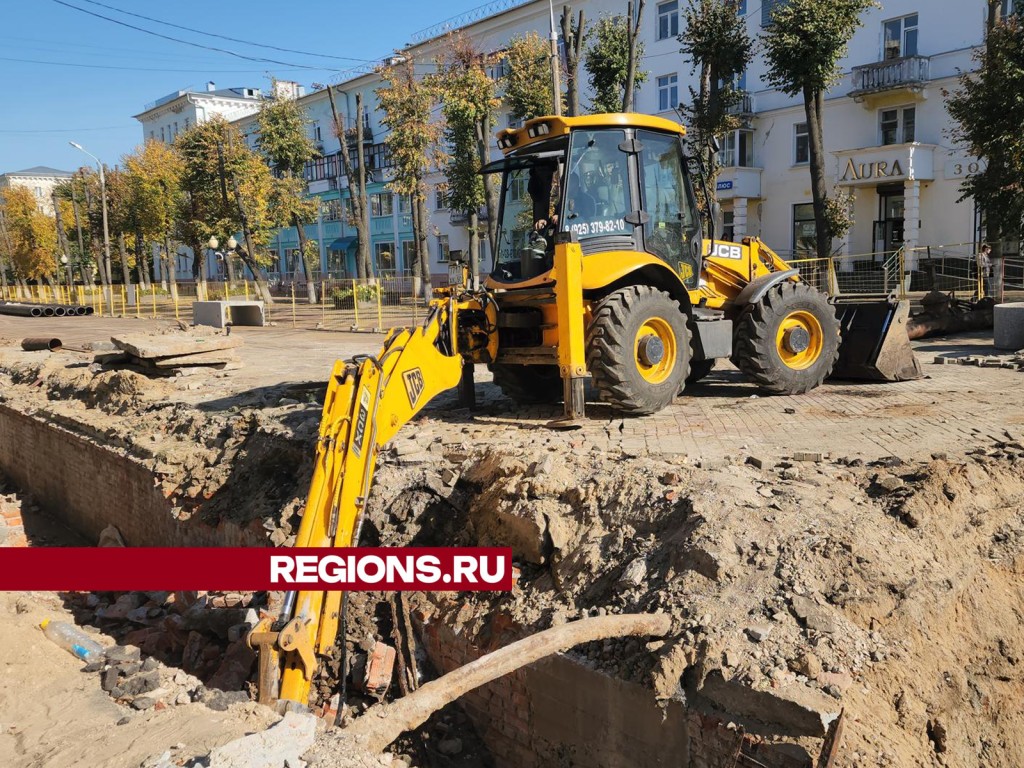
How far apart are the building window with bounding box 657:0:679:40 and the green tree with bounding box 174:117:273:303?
58.6ft

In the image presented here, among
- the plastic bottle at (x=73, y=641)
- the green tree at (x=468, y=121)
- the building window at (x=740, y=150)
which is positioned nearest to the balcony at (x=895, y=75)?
the building window at (x=740, y=150)

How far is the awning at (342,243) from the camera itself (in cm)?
4897

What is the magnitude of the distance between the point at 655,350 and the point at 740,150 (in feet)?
88.6

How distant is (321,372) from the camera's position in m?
13.3

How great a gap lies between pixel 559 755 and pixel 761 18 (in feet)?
102

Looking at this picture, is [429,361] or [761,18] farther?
[761,18]

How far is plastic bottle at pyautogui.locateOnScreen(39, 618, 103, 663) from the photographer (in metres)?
6.01

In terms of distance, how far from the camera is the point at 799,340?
8805mm

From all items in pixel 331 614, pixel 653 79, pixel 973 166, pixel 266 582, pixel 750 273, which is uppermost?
pixel 653 79

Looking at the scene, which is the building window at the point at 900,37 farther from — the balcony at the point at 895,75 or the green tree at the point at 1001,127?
the green tree at the point at 1001,127

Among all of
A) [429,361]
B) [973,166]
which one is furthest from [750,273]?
[973,166]

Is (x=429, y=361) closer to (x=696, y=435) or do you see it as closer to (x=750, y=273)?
(x=696, y=435)

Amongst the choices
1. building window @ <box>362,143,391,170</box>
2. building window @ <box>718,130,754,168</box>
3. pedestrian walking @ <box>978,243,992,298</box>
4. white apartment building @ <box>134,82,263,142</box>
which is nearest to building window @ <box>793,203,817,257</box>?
building window @ <box>718,130,754,168</box>

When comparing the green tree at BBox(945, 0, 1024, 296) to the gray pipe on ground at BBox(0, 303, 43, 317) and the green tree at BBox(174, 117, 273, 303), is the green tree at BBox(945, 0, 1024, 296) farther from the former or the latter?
the gray pipe on ground at BBox(0, 303, 43, 317)
